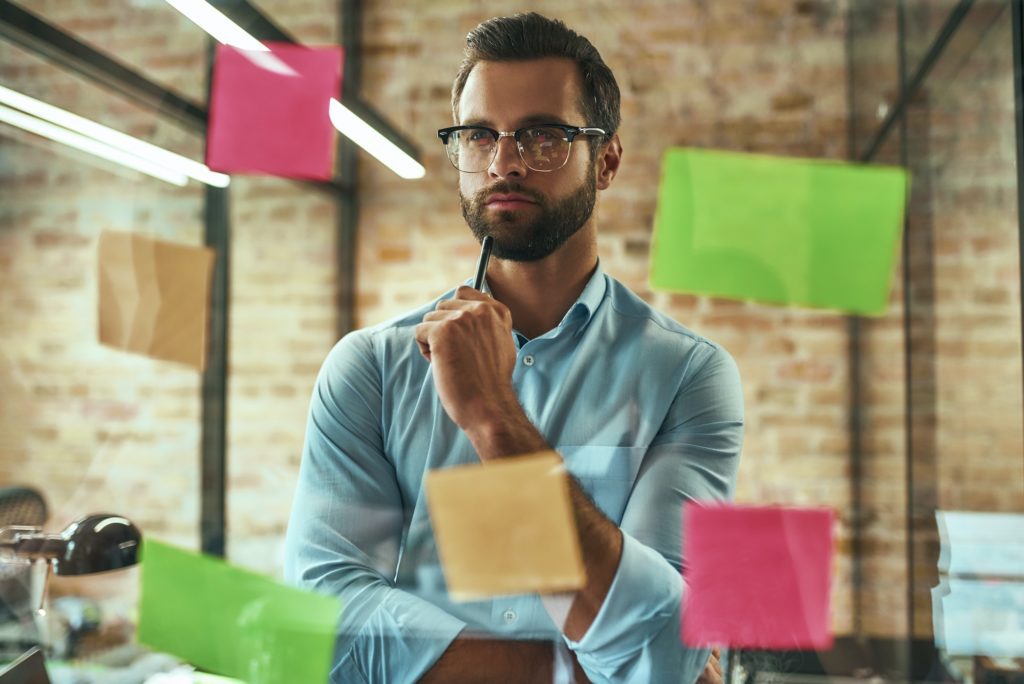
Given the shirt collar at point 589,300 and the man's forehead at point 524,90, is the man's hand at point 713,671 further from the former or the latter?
the man's forehead at point 524,90

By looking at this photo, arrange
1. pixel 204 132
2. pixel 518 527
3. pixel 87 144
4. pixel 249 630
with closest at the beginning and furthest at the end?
pixel 518 527
pixel 249 630
pixel 204 132
pixel 87 144

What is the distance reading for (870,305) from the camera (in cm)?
69

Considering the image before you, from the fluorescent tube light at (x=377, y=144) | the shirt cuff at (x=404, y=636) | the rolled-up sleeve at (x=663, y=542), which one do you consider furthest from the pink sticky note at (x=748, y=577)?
the fluorescent tube light at (x=377, y=144)

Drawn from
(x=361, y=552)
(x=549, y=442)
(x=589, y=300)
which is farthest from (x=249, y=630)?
(x=589, y=300)

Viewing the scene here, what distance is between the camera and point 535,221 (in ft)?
2.05

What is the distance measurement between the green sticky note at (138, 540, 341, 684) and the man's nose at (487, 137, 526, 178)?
0.43 metres

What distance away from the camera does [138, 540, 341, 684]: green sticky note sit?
658 millimetres

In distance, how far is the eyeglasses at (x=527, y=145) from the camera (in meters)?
0.61

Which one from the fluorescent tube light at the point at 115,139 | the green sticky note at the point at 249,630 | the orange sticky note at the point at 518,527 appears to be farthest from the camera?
the fluorescent tube light at the point at 115,139

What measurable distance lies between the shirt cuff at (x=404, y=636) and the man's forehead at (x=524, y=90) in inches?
17.6

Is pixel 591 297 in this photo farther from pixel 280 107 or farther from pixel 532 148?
pixel 280 107

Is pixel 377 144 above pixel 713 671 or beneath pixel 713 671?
above

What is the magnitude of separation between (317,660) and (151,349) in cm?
38

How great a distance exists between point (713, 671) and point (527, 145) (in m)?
0.51
